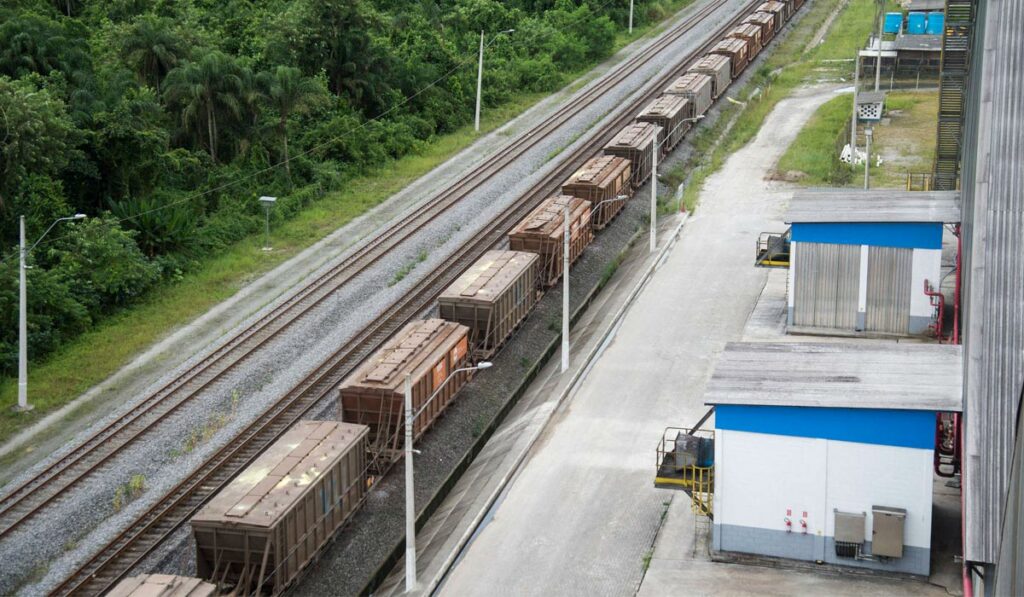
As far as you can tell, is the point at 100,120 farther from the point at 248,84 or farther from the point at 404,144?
the point at 404,144

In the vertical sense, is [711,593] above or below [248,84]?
below

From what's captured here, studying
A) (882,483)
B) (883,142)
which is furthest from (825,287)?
(883,142)

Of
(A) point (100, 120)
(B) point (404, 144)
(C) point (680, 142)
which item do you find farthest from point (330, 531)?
(C) point (680, 142)

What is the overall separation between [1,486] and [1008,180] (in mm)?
28819

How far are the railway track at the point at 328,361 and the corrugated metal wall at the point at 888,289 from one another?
16.6 metres

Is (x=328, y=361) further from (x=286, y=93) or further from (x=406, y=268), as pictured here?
(x=286, y=93)

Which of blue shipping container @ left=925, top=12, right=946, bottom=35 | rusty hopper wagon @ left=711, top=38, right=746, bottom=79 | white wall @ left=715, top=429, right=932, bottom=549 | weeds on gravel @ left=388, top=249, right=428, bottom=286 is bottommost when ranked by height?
white wall @ left=715, top=429, right=932, bottom=549

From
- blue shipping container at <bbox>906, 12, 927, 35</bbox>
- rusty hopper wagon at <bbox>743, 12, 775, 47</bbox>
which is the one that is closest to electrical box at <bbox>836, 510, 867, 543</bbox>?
blue shipping container at <bbox>906, 12, 927, 35</bbox>

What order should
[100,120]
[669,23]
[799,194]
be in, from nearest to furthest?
[799,194] → [100,120] → [669,23]

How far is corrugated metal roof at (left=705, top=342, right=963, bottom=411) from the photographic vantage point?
95.9ft

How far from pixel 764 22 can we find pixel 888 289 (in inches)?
2167

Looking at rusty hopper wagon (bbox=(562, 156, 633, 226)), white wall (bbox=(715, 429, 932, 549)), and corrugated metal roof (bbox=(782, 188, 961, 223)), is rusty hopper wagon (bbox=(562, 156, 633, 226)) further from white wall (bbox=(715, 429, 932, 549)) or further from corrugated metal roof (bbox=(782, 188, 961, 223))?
white wall (bbox=(715, 429, 932, 549))

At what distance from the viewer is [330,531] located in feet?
104

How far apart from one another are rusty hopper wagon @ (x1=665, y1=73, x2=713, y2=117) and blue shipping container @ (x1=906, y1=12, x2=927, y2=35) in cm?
1956
